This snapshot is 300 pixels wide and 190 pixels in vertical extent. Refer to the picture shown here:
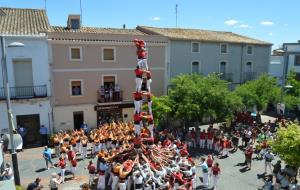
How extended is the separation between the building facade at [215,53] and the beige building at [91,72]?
92.9 inches

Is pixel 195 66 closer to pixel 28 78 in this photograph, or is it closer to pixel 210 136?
pixel 210 136

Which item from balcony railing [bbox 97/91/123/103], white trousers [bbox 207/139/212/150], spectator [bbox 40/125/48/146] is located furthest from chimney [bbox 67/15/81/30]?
white trousers [bbox 207/139/212/150]

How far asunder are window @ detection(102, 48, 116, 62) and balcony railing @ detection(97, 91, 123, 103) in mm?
2779

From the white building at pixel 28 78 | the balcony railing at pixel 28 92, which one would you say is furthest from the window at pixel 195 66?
the balcony railing at pixel 28 92

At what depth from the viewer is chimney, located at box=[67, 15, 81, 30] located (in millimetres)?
28219

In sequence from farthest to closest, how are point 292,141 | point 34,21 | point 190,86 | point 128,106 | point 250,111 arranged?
point 250,111 → point 128,106 → point 34,21 → point 190,86 → point 292,141

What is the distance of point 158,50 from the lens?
29.5 m

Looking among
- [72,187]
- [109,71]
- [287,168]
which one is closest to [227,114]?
[287,168]

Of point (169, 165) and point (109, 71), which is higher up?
point (109, 71)

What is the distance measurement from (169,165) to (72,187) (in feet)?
16.3

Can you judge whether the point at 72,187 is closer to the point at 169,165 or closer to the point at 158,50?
the point at 169,165

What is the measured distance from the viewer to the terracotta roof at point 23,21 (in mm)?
24078

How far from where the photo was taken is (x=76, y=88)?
86.8ft

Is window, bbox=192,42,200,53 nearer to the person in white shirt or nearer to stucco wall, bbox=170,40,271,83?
stucco wall, bbox=170,40,271,83
